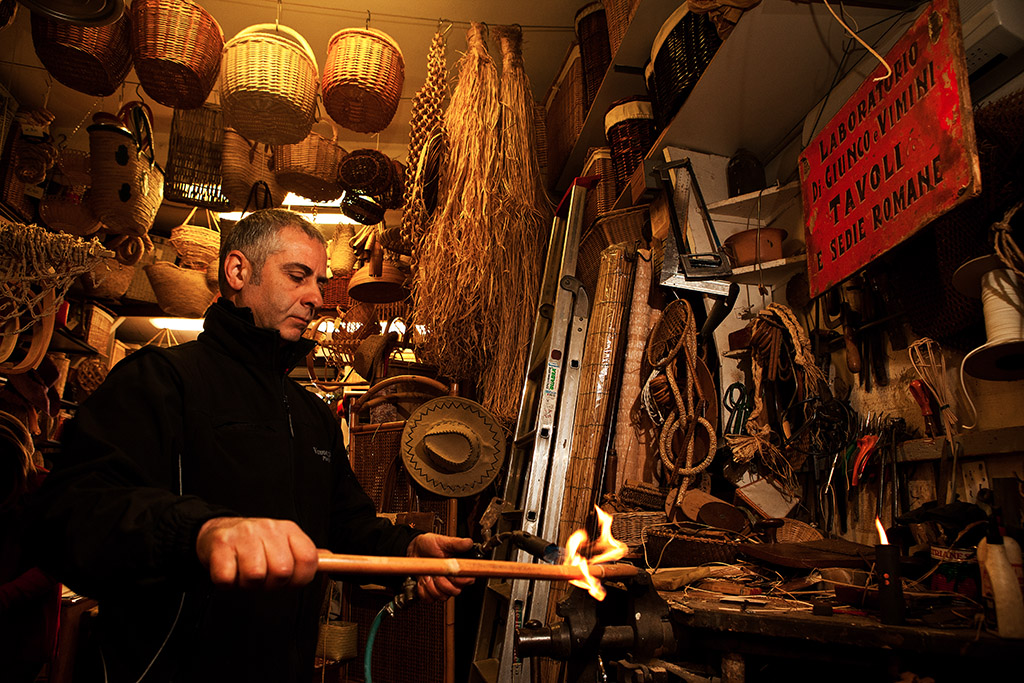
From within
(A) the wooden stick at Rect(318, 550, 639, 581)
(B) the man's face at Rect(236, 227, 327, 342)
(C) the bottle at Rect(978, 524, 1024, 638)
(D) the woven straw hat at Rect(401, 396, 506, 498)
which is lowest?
(A) the wooden stick at Rect(318, 550, 639, 581)

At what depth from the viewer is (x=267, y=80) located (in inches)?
119

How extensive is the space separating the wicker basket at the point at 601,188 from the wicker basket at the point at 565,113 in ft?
1.53

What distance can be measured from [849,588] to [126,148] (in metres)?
4.45

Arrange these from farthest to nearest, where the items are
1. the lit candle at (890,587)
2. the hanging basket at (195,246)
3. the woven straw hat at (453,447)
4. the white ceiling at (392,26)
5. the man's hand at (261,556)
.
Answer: the hanging basket at (195,246)
the white ceiling at (392,26)
the woven straw hat at (453,447)
the lit candle at (890,587)
the man's hand at (261,556)

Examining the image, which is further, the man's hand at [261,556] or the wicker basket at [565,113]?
the wicker basket at [565,113]

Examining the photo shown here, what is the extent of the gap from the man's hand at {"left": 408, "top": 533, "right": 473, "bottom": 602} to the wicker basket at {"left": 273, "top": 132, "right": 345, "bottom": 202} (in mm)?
3091

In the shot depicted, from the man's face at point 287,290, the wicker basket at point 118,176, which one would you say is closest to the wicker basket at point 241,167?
the wicker basket at point 118,176

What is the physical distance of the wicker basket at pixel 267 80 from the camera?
3.03 metres

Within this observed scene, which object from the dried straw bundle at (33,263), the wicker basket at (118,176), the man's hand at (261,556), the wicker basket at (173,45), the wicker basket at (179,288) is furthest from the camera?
the wicker basket at (179,288)

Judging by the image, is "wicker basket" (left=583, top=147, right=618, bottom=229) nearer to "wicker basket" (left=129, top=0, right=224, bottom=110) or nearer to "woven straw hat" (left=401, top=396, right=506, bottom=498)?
"woven straw hat" (left=401, top=396, right=506, bottom=498)

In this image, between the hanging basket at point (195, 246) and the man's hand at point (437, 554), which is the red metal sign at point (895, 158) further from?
the hanging basket at point (195, 246)

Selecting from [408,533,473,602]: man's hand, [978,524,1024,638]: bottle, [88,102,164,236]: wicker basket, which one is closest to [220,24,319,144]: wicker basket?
[88,102,164,236]: wicker basket

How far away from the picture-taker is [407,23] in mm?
4238

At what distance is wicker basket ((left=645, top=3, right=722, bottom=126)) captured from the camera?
2.53m
